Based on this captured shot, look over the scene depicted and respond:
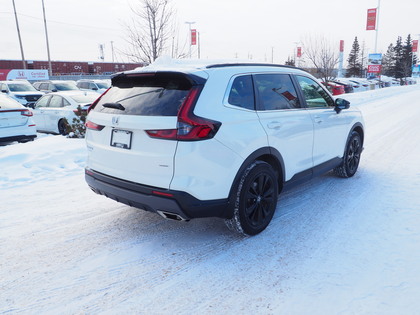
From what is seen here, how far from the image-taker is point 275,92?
4.01 m

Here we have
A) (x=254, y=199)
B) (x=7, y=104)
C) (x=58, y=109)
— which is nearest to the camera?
(x=254, y=199)

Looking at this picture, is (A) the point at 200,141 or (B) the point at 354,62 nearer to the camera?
(A) the point at 200,141

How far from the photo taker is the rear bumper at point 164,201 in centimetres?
305

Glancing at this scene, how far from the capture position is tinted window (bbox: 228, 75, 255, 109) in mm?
3416

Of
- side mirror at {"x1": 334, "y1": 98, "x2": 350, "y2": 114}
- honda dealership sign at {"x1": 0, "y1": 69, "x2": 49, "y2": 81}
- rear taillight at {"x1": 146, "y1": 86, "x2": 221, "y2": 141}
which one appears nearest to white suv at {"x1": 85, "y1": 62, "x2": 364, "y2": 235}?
rear taillight at {"x1": 146, "y1": 86, "x2": 221, "y2": 141}

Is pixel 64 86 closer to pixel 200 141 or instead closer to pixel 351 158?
pixel 351 158

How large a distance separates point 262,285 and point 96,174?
2.04m

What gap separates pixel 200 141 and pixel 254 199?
41.0 inches

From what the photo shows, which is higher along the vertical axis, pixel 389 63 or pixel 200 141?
pixel 389 63

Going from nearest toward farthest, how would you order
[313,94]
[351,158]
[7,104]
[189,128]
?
[189,128]
[313,94]
[351,158]
[7,104]

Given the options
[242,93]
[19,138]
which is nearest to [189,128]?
[242,93]

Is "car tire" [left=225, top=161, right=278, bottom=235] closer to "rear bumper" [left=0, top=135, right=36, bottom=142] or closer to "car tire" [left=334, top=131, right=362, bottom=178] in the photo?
"car tire" [left=334, top=131, right=362, bottom=178]

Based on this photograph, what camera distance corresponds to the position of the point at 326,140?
4.81 metres

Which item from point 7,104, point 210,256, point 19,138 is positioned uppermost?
point 7,104
